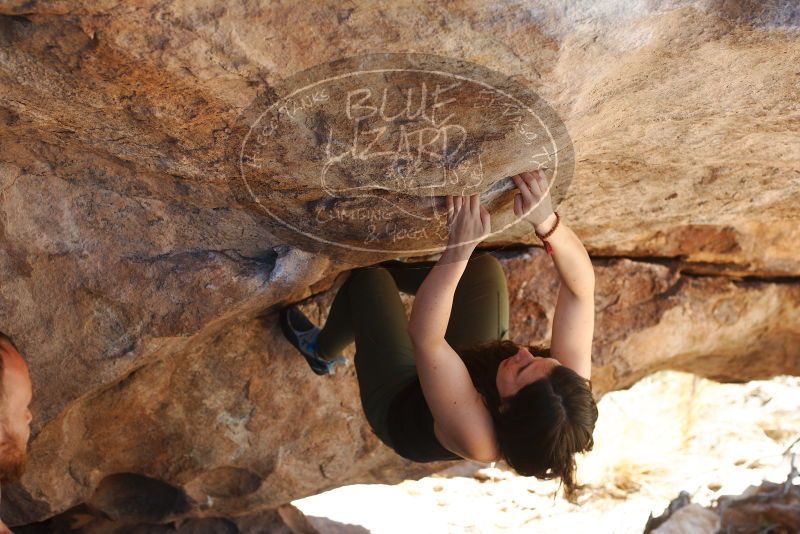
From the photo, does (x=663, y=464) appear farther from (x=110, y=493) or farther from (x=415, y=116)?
(x=415, y=116)

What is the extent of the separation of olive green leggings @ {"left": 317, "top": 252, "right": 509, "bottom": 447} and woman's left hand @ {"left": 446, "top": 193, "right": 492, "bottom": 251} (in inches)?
17.3

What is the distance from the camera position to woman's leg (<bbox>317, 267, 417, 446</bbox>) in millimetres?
2094

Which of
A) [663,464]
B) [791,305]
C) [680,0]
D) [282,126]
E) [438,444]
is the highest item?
[680,0]

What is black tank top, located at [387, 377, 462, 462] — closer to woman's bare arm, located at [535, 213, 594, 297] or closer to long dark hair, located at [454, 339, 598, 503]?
long dark hair, located at [454, 339, 598, 503]

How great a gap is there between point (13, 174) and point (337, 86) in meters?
0.81

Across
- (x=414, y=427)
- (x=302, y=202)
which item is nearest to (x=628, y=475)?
(x=414, y=427)

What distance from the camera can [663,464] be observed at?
148 inches

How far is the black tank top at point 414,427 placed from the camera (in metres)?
1.99

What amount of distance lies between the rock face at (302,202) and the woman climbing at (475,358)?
0.34ft

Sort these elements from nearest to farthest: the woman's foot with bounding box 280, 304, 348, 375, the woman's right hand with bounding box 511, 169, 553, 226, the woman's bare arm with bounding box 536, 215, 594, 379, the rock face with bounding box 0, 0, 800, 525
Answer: the rock face with bounding box 0, 0, 800, 525 → the woman's right hand with bounding box 511, 169, 553, 226 → the woman's bare arm with bounding box 536, 215, 594, 379 → the woman's foot with bounding box 280, 304, 348, 375

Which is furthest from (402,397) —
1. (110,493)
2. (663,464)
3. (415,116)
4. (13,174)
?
(663,464)

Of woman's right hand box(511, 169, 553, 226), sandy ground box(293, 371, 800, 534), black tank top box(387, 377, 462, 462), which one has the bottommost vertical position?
sandy ground box(293, 371, 800, 534)

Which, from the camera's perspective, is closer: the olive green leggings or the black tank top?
the black tank top

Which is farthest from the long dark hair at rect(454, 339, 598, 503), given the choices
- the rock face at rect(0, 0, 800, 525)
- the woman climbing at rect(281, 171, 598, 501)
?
the rock face at rect(0, 0, 800, 525)
